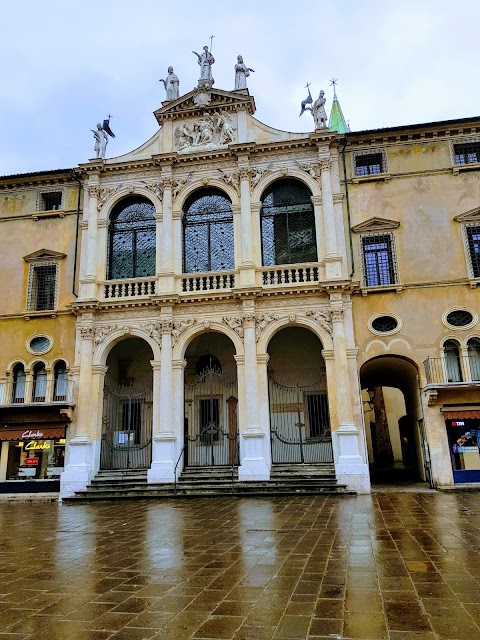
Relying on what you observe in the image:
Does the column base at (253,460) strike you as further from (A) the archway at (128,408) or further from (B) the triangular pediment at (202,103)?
(B) the triangular pediment at (202,103)

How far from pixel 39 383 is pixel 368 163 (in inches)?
642

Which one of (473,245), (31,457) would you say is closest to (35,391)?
(31,457)

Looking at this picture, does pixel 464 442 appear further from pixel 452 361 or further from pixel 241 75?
pixel 241 75

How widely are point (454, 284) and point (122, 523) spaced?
14.2 metres

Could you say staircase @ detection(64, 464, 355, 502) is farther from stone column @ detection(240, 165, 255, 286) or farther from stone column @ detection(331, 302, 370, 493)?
stone column @ detection(240, 165, 255, 286)

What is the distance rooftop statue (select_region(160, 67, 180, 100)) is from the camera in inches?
909

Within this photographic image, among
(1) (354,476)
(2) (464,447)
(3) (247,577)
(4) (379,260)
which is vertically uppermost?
(4) (379,260)

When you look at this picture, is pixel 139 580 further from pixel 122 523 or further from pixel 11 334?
pixel 11 334

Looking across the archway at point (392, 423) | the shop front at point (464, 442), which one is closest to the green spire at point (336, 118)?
the archway at point (392, 423)

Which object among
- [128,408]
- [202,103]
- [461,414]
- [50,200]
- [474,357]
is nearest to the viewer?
[461,414]

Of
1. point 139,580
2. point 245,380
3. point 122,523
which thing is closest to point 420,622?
point 139,580

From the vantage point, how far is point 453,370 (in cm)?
1877

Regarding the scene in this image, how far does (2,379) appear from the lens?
21078mm

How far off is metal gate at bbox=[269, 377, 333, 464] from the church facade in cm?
8
